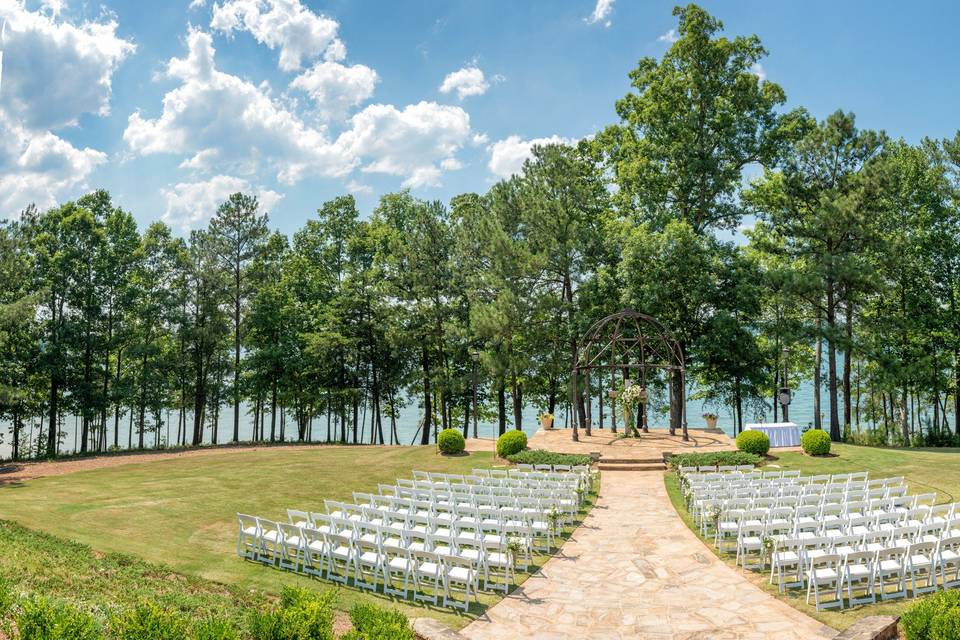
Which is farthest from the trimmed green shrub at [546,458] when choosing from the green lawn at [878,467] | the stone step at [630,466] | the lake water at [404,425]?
the lake water at [404,425]

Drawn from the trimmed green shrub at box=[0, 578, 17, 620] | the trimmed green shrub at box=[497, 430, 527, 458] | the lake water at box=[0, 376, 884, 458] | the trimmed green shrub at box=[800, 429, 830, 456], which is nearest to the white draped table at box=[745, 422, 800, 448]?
the trimmed green shrub at box=[800, 429, 830, 456]

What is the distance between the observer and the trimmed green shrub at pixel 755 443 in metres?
22.6

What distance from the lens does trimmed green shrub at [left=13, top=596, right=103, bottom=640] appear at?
603cm

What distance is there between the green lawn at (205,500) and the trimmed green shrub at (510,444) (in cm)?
73

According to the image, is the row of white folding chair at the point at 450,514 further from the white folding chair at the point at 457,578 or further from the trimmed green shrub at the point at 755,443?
the trimmed green shrub at the point at 755,443

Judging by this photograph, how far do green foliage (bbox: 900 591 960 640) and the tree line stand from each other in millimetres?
21179

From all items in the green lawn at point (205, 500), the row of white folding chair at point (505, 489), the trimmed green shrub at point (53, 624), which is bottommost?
the green lawn at point (205, 500)

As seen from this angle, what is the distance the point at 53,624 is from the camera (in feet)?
20.5

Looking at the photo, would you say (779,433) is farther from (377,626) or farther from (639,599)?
(377,626)

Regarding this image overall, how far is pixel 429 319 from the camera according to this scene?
36062 mm

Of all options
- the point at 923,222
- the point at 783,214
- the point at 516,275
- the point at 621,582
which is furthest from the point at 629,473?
the point at 923,222

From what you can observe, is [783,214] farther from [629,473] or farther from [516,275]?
[629,473]

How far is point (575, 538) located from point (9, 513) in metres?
12.0

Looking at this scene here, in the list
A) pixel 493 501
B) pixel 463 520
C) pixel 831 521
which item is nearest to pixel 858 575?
pixel 831 521
